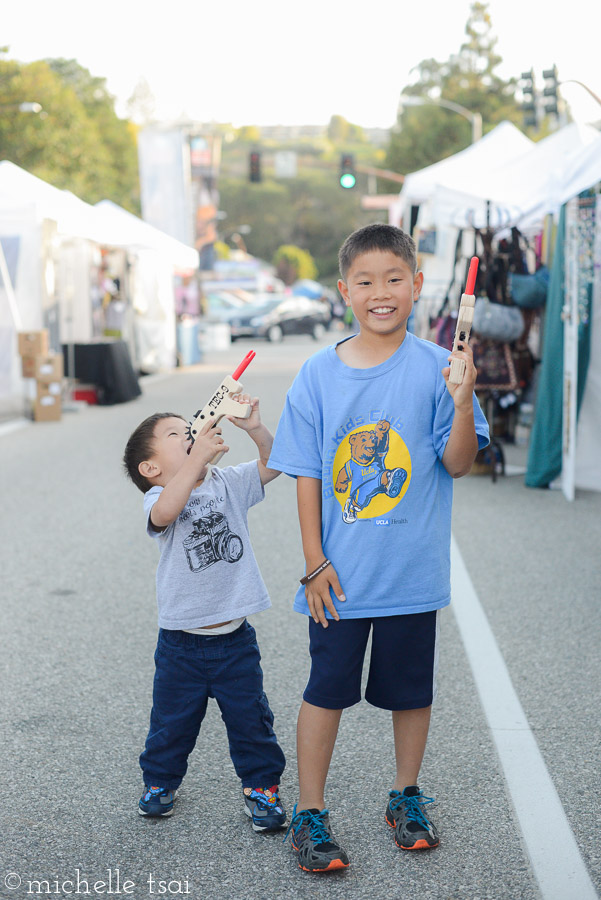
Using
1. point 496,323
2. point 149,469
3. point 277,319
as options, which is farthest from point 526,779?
point 277,319

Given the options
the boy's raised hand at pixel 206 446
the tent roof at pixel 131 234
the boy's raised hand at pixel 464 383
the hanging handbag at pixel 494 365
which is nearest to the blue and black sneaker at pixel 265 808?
the boy's raised hand at pixel 206 446

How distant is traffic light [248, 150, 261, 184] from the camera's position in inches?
1175

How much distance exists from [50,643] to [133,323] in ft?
51.1

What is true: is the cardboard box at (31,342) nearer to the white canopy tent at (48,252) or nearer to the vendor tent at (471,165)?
the white canopy tent at (48,252)

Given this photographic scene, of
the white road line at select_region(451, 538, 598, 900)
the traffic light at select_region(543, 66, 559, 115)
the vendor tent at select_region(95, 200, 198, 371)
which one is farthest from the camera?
A: the vendor tent at select_region(95, 200, 198, 371)

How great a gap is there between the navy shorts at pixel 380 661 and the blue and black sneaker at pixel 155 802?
0.55 metres

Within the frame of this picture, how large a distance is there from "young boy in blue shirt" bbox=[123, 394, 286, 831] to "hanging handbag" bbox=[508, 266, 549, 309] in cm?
645

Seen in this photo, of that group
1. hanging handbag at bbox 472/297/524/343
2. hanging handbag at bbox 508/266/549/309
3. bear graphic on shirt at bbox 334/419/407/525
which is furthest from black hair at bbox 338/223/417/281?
hanging handbag at bbox 508/266/549/309

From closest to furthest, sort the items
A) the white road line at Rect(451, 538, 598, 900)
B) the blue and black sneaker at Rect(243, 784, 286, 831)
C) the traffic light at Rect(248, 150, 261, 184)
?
the white road line at Rect(451, 538, 598, 900)
the blue and black sneaker at Rect(243, 784, 286, 831)
the traffic light at Rect(248, 150, 261, 184)

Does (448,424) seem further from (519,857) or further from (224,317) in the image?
(224,317)

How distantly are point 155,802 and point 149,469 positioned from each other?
920 mm

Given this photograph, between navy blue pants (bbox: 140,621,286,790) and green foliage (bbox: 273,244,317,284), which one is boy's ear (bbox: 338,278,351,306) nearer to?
navy blue pants (bbox: 140,621,286,790)

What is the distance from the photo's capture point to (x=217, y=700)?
9.32 feet

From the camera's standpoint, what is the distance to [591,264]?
25.1ft
